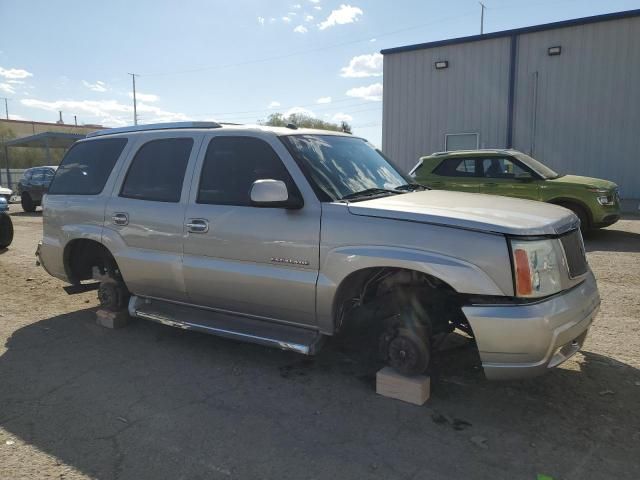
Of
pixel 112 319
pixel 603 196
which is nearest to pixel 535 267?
pixel 112 319

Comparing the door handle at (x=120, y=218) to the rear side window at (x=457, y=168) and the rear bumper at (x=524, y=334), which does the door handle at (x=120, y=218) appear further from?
the rear side window at (x=457, y=168)

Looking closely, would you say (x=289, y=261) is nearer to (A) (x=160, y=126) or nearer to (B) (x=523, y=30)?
(A) (x=160, y=126)

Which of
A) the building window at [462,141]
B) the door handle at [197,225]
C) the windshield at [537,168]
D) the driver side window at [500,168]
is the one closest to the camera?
the door handle at [197,225]

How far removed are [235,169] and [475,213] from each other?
→ 196 cm

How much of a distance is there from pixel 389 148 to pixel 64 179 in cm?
1540

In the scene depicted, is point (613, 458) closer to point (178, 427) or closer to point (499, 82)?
point (178, 427)

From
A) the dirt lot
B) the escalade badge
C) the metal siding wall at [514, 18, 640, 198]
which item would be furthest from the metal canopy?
the escalade badge

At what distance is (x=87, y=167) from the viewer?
207 inches

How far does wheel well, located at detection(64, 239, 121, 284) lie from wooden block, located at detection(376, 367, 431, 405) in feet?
10.1

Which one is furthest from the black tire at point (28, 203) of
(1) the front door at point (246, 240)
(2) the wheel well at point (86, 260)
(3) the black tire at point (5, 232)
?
(1) the front door at point (246, 240)

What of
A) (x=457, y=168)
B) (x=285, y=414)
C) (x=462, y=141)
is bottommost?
(x=285, y=414)

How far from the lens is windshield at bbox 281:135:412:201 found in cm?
385

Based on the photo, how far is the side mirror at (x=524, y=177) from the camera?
10.0 m

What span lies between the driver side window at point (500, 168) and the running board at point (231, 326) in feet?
25.2
